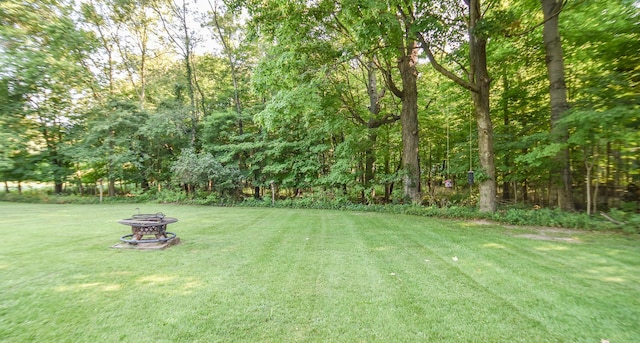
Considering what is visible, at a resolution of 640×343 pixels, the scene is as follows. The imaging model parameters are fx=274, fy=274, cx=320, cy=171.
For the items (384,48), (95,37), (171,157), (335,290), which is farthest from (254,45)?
(335,290)

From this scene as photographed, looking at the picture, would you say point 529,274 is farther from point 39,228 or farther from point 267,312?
point 39,228

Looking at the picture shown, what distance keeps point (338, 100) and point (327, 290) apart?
343 inches

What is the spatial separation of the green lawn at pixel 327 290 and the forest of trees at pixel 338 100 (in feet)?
11.9

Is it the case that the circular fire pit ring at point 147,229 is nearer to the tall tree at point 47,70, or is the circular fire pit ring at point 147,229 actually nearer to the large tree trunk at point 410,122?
the large tree trunk at point 410,122

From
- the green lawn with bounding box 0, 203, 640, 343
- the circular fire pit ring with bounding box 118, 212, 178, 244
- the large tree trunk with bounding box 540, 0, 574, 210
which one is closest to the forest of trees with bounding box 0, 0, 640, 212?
the large tree trunk with bounding box 540, 0, 574, 210

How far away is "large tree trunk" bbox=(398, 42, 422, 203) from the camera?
9.98 metres

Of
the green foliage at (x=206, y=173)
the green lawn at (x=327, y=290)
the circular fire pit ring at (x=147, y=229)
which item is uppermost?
the green foliage at (x=206, y=173)

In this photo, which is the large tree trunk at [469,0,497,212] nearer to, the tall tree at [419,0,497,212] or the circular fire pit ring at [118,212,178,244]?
the tall tree at [419,0,497,212]

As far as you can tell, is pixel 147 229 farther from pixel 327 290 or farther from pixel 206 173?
pixel 206 173

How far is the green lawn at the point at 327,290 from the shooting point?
2342mm

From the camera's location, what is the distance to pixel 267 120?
8219 millimetres

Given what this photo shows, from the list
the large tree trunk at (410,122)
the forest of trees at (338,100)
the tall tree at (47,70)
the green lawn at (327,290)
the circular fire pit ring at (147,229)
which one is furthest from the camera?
the tall tree at (47,70)

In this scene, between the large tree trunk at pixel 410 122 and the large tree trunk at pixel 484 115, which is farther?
the large tree trunk at pixel 410 122

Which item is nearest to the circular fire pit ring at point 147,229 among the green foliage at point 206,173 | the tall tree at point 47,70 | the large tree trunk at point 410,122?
the large tree trunk at point 410,122
